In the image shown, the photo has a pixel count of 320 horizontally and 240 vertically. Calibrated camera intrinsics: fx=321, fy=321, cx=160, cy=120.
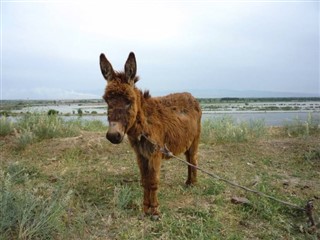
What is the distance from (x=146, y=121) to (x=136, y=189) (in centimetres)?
168

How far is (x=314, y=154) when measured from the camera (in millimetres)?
7871

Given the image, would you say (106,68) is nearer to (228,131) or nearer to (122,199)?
(122,199)

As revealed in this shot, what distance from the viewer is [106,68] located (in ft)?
14.3

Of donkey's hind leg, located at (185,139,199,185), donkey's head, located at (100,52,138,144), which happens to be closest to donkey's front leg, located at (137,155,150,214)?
donkey's head, located at (100,52,138,144)

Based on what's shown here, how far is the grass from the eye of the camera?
13.2ft

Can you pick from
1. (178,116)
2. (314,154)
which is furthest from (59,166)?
(314,154)

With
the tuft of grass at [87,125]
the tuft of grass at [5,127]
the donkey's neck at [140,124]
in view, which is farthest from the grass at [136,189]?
the tuft of grass at [87,125]

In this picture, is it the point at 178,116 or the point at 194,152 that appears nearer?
the point at 178,116

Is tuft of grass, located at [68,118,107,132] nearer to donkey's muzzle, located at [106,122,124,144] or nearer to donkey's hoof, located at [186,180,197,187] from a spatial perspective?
donkey's hoof, located at [186,180,197,187]

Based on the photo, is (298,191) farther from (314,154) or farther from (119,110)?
(119,110)

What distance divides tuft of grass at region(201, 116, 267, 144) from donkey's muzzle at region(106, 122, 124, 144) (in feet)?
20.7

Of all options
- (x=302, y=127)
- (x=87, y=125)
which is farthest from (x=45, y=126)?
(x=302, y=127)

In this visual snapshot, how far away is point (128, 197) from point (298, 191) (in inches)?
121

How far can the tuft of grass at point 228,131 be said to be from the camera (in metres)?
9.80
